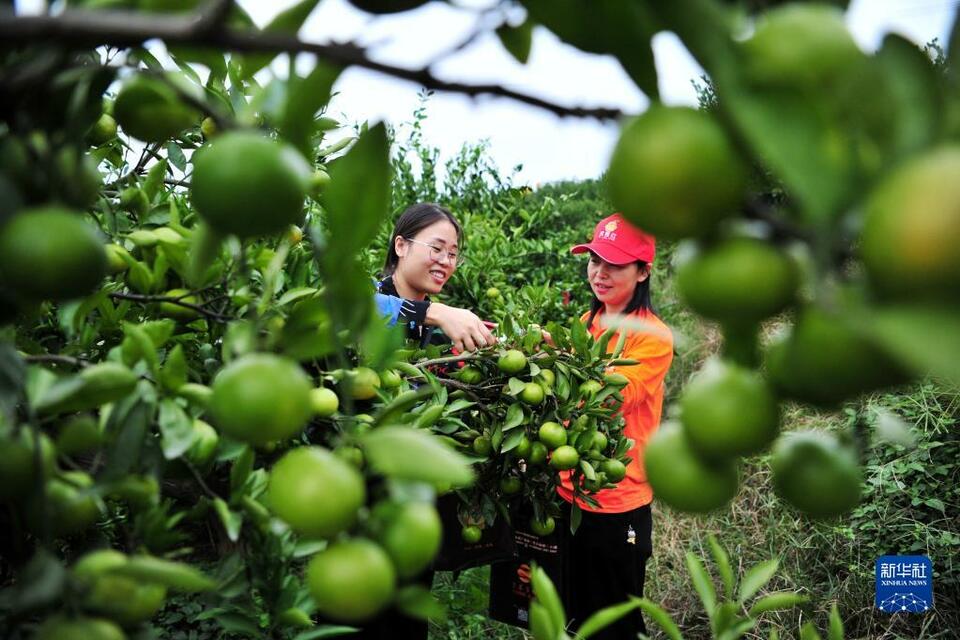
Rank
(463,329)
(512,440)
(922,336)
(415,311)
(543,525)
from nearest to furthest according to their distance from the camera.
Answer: (922,336)
(512,440)
(543,525)
(463,329)
(415,311)

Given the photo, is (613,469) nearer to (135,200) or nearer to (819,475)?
(135,200)

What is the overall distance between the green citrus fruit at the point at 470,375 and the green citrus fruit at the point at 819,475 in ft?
4.83

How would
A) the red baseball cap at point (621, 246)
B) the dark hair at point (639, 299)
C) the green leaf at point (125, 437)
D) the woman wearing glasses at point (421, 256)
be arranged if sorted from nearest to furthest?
1. the green leaf at point (125, 437)
2. the woman wearing glasses at point (421, 256)
3. the red baseball cap at point (621, 246)
4. the dark hair at point (639, 299)

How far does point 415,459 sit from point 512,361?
1421 mm

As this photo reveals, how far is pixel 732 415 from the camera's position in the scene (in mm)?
343

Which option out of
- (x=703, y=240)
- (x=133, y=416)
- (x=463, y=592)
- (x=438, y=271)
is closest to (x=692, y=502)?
(x=703, y=240)

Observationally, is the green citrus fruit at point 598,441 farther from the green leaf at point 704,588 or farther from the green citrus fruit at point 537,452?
the green leaf at point 704,588

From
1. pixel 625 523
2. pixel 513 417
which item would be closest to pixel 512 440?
pixel 513 417

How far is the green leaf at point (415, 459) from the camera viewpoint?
Answer: 0.31m

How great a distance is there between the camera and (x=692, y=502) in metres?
0.38

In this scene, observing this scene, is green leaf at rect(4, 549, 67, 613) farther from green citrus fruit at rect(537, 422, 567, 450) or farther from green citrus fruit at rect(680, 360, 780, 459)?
green citrus fruit at rect(537, 422, 567, 450)

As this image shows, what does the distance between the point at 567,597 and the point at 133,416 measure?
2431 mm

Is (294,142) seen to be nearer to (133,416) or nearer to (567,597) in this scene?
(133,416)

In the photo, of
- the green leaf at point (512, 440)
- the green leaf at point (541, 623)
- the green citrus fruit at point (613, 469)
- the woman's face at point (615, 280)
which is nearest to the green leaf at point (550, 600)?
the green leaf at point (541, 623)
